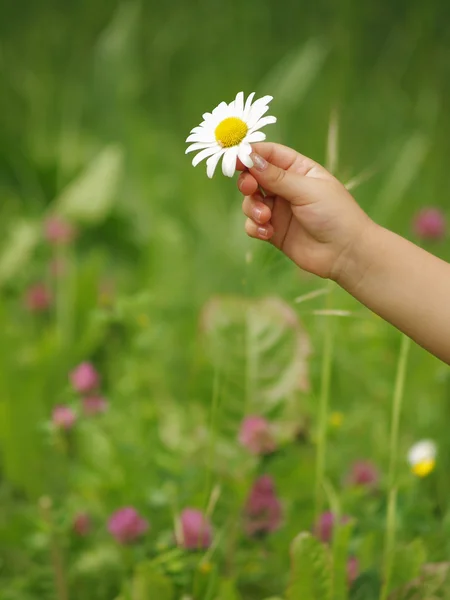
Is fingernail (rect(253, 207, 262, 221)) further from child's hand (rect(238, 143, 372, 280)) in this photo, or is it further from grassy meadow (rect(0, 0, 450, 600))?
grassy meadow (rect(0, 0, 450, 600))

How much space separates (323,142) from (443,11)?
0.39m

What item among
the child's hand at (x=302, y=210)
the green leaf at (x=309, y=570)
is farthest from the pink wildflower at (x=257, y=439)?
the child's hand at (x=302, y=210)

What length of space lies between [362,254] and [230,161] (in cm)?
12

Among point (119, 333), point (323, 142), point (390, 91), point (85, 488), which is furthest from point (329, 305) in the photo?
point (390, 91)

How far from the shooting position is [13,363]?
1.14 metres

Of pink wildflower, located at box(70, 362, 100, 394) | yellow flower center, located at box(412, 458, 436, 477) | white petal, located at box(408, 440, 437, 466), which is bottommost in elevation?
yellow flower center, located at box(412, 458, 436, 477)

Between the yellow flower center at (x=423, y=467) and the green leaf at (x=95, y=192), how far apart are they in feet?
2.58

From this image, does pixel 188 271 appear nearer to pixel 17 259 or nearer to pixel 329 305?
pixel 17 259

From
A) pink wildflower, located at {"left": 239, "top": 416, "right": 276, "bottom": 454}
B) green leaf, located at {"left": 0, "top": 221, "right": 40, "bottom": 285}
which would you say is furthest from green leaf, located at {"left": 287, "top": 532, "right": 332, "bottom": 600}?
green leaf, located at {"left": 0, "top": 221, "right": 40, "bottom": 285}

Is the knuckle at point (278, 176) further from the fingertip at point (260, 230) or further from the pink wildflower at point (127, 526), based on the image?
the pink wildflower at point (127, 526)

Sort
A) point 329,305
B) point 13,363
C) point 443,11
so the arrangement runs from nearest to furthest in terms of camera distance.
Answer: point 329,305, point 13,363, point 443,11

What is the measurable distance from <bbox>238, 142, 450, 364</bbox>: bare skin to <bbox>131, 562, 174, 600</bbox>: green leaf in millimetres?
322

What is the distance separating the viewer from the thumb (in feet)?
1.87

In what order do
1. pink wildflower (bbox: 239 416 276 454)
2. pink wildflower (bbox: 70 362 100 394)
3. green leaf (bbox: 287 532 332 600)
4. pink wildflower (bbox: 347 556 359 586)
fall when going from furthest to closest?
1. pink wildflower (bbox: 70 362 100 394)
2. pink wildflower (bbox: 239 416 276 454)
3. pink wildflower (bbox: 347 556 359 586)
4. green leaf (bbox: 287 532 332 600)
